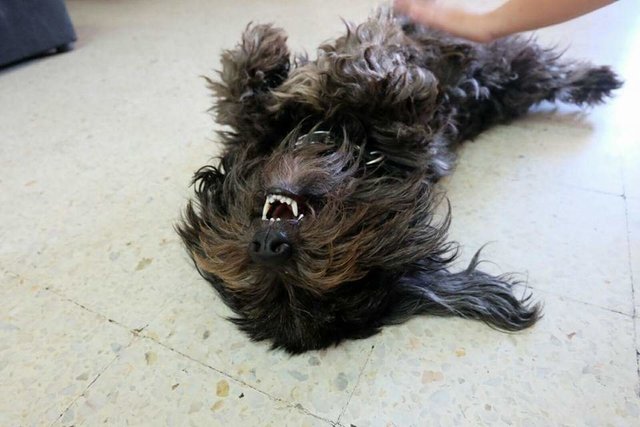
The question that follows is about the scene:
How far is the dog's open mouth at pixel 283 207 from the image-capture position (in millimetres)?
1214

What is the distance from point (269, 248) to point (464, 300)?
1.71ft

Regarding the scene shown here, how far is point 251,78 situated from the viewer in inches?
64.1

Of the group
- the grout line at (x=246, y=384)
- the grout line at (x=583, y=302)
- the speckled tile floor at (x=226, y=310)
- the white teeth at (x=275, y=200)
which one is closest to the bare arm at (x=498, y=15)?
the speckled tile floor at (x=226, y=310)

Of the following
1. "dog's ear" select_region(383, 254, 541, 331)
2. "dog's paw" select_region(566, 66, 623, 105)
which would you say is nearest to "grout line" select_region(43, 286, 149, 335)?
"dog's ear" select_region(383, 254, 541, 331)

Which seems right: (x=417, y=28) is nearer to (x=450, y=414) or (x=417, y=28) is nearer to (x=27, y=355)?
(x=450, y=414)

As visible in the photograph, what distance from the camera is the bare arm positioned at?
143 centimetres

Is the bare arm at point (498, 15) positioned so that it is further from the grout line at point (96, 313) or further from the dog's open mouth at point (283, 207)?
the grout line at point (96, 313)

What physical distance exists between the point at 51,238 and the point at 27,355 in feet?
1.48

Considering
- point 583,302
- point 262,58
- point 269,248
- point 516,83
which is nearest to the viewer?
point 269,248

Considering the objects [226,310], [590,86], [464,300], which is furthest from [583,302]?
[590,86]

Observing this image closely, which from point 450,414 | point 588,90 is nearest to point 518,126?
A: point 588,90

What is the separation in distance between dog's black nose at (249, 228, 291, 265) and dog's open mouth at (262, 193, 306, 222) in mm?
101

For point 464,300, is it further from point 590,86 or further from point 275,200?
point 590,86

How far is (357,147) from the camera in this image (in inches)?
54.4
